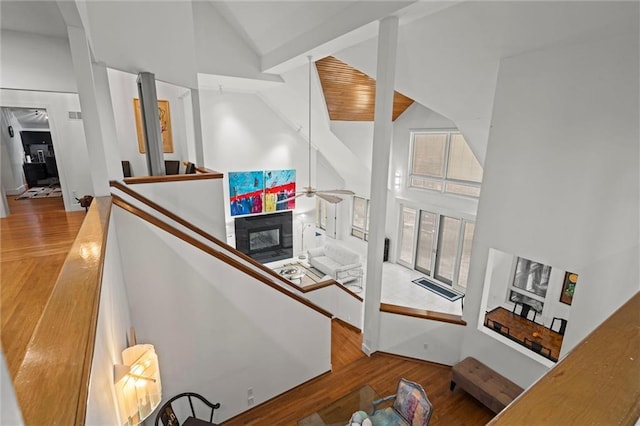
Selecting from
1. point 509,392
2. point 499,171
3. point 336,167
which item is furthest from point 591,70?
point 336,167

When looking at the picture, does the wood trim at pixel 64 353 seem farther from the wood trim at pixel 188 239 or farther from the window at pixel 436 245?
the window at pixel 436 245

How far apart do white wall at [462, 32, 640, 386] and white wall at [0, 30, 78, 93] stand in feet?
19.5

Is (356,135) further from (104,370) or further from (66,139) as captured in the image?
(104,370)

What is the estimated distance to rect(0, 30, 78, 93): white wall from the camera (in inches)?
157

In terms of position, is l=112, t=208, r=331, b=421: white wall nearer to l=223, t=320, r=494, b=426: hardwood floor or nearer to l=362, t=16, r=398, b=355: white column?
l=223, t=320, r=494, b=426: hardwood floor

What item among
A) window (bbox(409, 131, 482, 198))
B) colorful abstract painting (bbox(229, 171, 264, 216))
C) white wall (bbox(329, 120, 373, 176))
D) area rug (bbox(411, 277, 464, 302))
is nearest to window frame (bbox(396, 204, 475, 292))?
area rug (bbox(411, 277, 464, 302))

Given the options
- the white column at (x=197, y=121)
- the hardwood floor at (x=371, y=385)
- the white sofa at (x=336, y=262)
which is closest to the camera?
the hardwood floor at (x=371, y=385)

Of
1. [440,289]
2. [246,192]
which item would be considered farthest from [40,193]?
[440,289]

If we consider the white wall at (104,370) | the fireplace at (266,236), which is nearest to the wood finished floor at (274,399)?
the white wall at (104,370)

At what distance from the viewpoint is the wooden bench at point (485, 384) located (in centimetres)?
350

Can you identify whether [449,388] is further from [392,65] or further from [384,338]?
[392,65]

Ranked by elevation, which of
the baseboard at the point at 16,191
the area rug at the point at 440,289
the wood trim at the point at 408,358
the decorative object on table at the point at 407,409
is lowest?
the area rug at the point at 440,289

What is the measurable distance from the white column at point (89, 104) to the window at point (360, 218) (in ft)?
29.4

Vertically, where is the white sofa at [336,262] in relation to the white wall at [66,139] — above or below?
below
